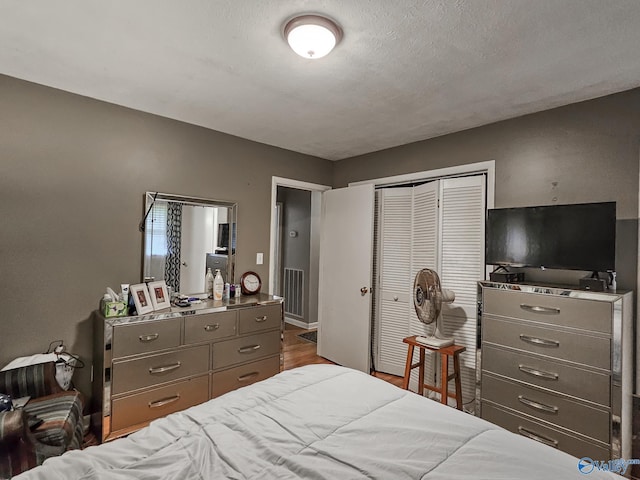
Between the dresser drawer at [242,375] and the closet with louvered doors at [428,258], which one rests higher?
the closet with louvered doors at [428,258]

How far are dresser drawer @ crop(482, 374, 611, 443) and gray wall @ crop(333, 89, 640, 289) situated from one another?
867 mm

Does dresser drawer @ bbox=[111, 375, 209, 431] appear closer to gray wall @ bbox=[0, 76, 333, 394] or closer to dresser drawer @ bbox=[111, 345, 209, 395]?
dresser drawer @ bbox=[111, 345, 209, 395]

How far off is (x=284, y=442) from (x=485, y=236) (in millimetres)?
2426

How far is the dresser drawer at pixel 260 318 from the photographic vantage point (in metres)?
2.88

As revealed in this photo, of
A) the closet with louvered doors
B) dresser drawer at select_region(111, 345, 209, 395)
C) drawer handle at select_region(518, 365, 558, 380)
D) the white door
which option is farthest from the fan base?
dresser drawer at select_region(111, 345, 209, 395)

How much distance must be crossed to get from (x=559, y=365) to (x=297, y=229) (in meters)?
4.20

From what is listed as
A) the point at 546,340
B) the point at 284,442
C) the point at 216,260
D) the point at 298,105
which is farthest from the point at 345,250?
the point at 284,442

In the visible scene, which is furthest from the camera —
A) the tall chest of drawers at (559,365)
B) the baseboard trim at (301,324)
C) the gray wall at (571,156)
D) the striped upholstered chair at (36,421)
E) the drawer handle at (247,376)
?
the baseboard trim at (301,324)

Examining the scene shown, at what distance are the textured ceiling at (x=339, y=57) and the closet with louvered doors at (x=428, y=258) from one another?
75cm

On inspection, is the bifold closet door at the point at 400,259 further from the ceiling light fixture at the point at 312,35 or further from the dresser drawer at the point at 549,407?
the ceiling light fixture at the point at 312,35

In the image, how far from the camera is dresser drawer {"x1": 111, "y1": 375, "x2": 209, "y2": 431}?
226 centimetres

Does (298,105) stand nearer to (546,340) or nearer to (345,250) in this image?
(345,250)

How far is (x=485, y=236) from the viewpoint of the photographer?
2.88m

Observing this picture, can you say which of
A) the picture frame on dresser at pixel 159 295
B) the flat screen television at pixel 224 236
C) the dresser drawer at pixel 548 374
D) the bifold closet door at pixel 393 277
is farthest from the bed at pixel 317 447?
the bifold closet door at pixel 393 277
